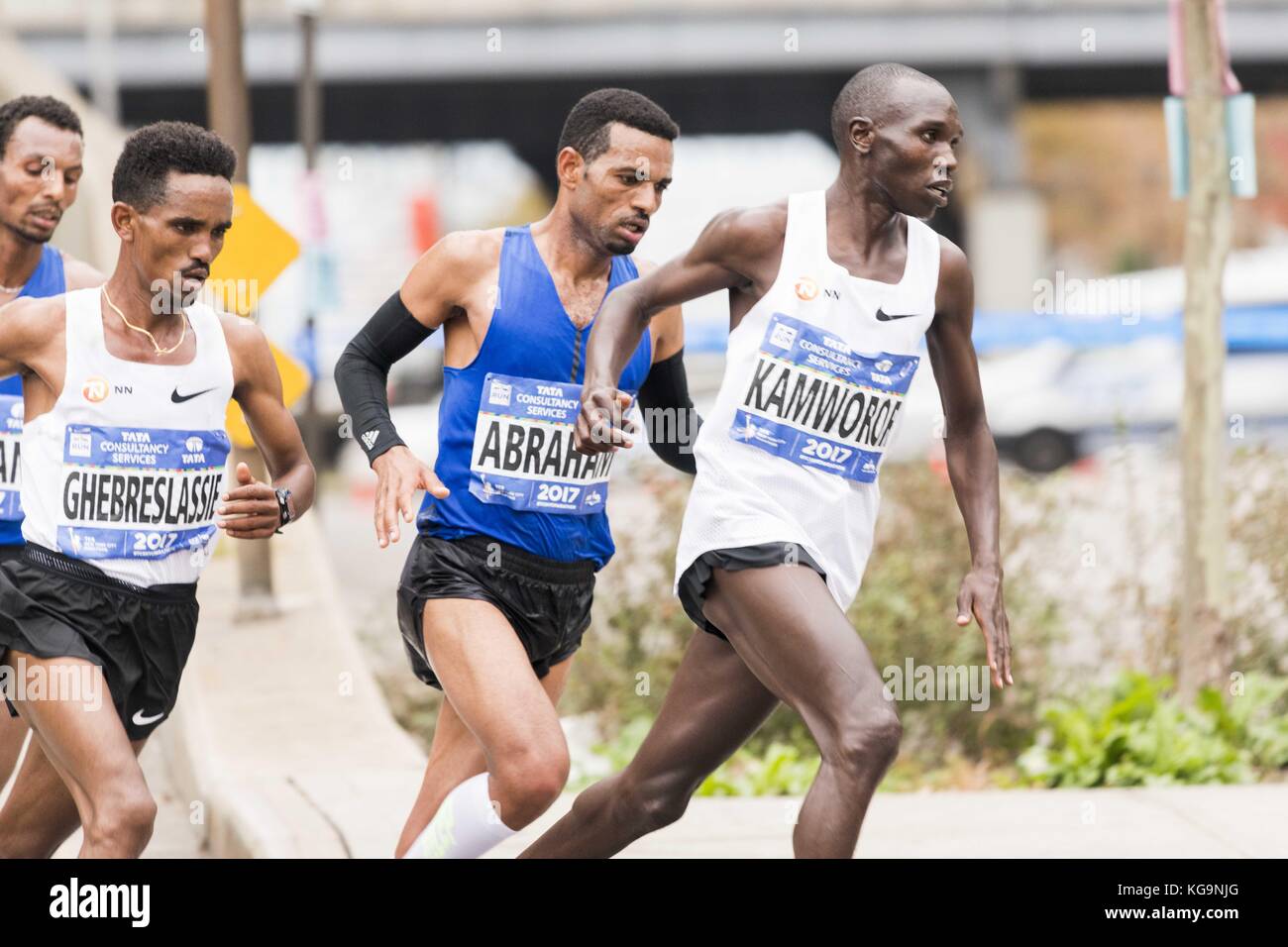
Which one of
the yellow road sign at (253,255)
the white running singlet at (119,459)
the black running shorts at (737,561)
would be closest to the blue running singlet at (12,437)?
the white running singlet at (119,459)

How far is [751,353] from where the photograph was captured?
477 centimetres

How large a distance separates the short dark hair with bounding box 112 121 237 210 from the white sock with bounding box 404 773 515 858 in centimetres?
165

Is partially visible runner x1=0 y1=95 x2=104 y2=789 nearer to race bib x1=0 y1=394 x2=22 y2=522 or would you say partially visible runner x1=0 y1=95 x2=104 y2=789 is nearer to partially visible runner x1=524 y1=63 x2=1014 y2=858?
race bib x1=0 y1=394 x2=22 y2=522

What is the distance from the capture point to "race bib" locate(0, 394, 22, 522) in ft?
18.8

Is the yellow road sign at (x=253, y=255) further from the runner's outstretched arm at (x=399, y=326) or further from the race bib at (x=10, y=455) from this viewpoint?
the runner's outstretched arm at (x=399, y=326)

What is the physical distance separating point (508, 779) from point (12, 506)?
6.16 feet

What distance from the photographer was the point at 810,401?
15.5 ft

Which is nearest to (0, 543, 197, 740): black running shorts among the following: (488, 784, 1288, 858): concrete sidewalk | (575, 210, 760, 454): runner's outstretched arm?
(575, 210, 760, 454): runner's outstretched arm

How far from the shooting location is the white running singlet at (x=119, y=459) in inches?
188

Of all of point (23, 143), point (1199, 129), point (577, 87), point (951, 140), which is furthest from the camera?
point (577, 87)

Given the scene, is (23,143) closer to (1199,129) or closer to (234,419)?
(234,419)

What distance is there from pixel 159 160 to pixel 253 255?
177 inches
